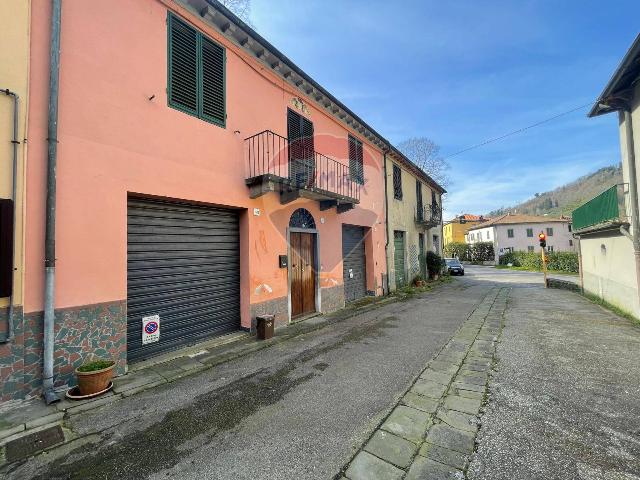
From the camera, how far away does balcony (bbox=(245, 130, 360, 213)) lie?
623cm

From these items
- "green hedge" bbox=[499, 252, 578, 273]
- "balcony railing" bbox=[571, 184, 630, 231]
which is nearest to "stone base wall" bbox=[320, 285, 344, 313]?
"balcony railing" bbox=[571, 184, 630, 231]

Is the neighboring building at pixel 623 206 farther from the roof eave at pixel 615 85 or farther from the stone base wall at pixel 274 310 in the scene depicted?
the stone base wall at pixel 274 310

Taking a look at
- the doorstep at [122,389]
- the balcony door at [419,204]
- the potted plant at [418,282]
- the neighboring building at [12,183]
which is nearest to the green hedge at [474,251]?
the balcony door at [419,204]

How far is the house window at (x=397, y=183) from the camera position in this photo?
14000mm

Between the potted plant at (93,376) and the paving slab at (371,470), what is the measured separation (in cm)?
325

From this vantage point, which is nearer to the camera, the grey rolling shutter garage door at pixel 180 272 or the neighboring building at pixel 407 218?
the grey rolling shutter garage door at pixel 180 272

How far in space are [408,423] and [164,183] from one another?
4.94 meters

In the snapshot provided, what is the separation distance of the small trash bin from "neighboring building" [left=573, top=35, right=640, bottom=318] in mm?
8838

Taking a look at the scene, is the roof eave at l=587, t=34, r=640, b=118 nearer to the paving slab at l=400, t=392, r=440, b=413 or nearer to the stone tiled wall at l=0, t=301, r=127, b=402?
the paving slab at l=400, t=392, r=440, b=413

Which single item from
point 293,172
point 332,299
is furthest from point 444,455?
point 332,299

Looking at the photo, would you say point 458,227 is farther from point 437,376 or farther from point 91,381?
point 91,381

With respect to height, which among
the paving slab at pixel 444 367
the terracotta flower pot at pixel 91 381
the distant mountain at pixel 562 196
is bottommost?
the paving slab at pixel 444 367

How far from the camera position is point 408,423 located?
2961mm

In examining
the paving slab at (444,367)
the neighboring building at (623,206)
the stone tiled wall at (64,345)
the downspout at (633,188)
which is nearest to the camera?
the stone tiled wall at (64,345)
